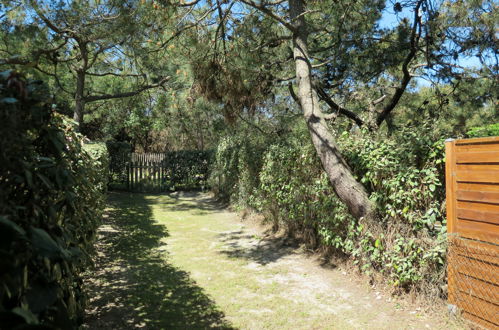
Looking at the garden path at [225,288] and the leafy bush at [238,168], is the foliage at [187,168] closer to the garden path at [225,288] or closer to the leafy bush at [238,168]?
the leafy bush at [238,168]

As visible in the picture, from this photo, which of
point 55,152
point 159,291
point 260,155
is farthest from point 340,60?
point 55,152

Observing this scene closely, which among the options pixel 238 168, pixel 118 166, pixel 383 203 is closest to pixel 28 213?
pixel 383 203

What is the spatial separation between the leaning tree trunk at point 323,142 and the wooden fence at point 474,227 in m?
1.04

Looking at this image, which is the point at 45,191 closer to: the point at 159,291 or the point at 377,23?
the point at 159,291

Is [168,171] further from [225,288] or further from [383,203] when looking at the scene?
[383,203]

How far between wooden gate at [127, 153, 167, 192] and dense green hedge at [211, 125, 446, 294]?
28.2ft

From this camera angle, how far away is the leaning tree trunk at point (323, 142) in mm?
4148

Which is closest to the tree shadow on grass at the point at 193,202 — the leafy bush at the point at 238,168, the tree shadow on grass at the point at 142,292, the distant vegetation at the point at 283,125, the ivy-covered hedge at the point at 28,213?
the leafy bush at the point at 238,168

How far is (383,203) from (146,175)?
1157 cm

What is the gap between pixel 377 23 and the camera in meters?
6.88

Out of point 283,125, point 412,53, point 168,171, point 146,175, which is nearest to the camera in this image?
point 412,53

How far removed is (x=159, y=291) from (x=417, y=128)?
3392 millimetres

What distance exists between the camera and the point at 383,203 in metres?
3.86

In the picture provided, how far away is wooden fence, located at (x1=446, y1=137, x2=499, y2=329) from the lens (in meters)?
2.78
